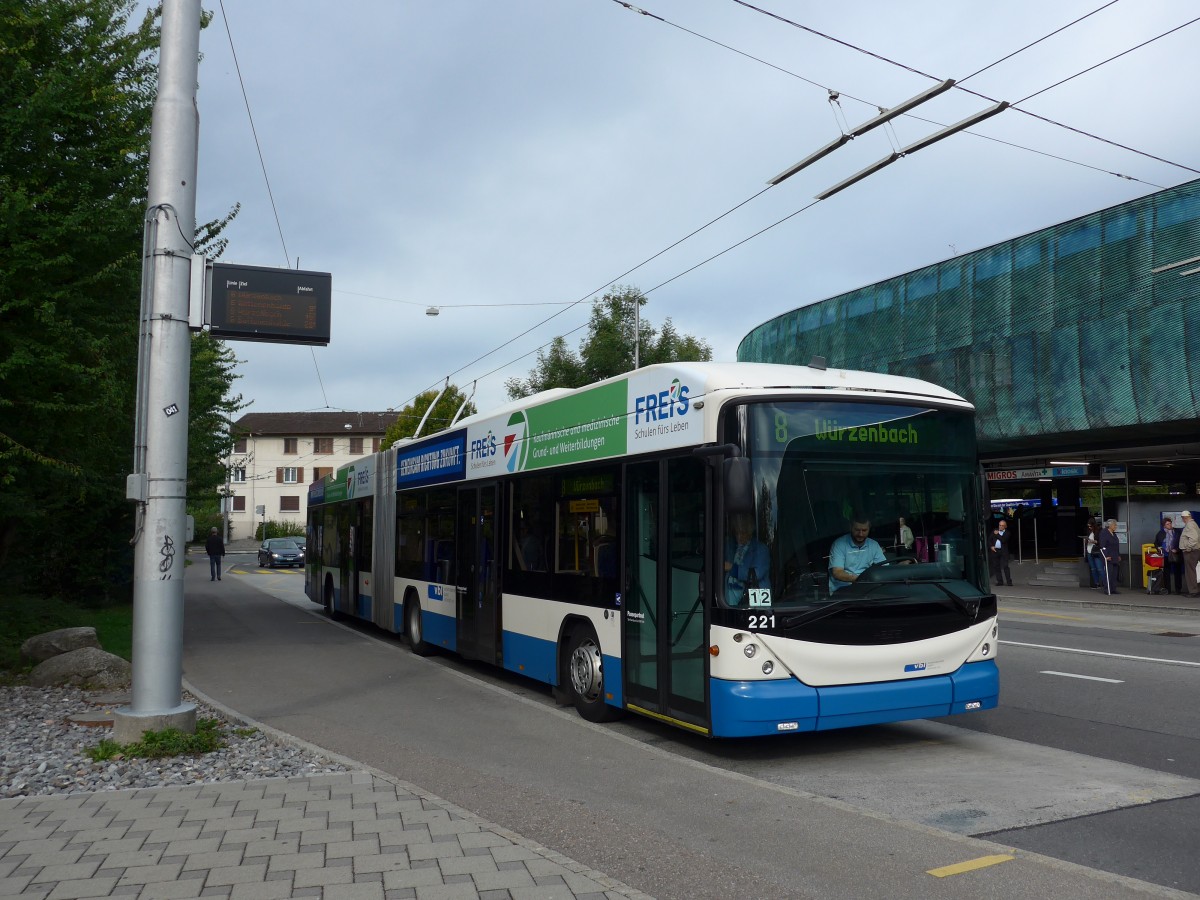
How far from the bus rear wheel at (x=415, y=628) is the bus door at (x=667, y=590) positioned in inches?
253

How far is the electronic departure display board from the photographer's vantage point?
27.2 feet

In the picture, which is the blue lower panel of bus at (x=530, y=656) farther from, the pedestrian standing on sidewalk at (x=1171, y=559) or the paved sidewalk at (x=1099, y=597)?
the pedestrian standing on sidewalk at (x=1171, y=559)

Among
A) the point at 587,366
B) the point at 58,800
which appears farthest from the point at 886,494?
the point at 587,366

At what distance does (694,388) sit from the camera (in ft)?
25.7

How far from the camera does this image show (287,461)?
277ft

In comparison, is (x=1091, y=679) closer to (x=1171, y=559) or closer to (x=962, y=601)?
(x=962, y=601)

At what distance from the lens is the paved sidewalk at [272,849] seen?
4.65 m

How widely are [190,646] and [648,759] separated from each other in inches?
425

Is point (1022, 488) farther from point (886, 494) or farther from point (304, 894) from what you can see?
point (304, 894)

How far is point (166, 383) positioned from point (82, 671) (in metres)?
4.57

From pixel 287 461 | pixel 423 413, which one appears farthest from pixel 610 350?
pixel 287 461

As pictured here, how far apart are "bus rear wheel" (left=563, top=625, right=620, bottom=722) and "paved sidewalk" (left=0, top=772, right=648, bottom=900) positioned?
297 cm

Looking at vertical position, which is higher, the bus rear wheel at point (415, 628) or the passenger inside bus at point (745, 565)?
the passenger inside bus at point (745, 565)

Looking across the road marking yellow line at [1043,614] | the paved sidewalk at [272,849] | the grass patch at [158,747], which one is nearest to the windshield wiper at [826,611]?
the paved sidewalk at [272,849]
